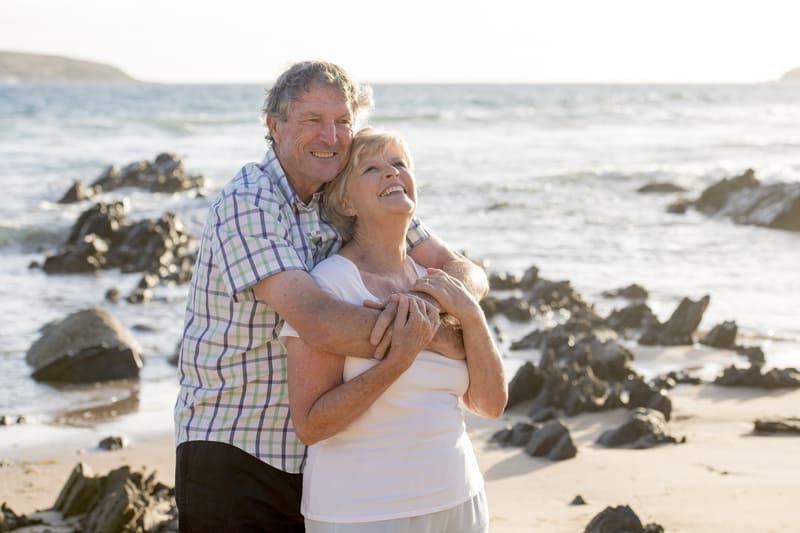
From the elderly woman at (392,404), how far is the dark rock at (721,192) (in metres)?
21.9

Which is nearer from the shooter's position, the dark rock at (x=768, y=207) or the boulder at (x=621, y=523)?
the boulder at (x=621, y=523)

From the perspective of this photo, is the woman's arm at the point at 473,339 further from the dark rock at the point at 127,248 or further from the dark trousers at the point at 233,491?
the dark rock at the point at 127,248

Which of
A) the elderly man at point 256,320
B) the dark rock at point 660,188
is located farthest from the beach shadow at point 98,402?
the dark rock at point 660,188

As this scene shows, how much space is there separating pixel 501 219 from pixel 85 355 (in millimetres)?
13516

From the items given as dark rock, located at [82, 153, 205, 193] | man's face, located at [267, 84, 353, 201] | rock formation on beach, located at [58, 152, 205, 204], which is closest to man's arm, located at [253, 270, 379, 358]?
man's face, located at [267, 84, 353, 201]

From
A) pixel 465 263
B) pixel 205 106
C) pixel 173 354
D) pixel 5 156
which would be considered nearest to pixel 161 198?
pixel 5 156

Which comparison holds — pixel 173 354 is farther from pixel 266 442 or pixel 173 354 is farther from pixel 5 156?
pixel 5 156

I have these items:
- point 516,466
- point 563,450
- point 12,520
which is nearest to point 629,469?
point 563,450

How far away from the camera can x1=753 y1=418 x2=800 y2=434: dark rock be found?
8578 millimetres

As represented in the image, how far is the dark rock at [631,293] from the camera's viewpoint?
14420 millimetres

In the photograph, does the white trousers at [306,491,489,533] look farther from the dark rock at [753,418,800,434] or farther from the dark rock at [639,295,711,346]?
the dark rock at [639,295,711,346]

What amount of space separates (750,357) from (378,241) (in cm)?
766

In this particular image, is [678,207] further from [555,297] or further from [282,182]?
[282,182]

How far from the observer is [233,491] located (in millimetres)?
4117
